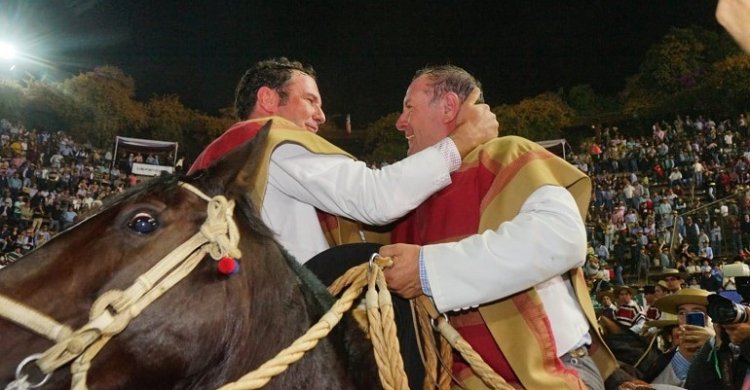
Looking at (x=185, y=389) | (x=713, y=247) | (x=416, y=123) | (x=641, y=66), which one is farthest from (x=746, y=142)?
(x=185, y=389)

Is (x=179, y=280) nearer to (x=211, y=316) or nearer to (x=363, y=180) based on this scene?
(x=211, y=316)

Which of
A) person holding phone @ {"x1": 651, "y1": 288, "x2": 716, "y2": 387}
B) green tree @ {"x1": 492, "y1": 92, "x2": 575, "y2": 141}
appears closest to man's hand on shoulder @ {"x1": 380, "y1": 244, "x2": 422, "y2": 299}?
person holding phone @ {"x1": 651, "y1": 288, "x2": 716, "y2": 387}

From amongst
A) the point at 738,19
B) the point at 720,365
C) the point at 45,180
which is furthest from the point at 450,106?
the point at 45,180

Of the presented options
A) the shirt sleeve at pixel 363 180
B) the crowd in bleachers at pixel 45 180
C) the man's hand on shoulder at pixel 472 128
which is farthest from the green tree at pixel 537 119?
the shirt sleeve at pixel 363 180

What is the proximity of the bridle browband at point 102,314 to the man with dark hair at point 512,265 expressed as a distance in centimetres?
82

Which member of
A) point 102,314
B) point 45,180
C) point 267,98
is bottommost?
point 102,314

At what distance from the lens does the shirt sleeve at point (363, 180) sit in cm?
251

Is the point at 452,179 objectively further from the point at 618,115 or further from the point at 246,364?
the point at 618,115

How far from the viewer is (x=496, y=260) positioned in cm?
234

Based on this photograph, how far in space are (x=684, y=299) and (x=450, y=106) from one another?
18.2 ft

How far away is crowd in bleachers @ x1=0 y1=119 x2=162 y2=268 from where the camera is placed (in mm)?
23688

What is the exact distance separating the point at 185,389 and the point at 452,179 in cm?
147

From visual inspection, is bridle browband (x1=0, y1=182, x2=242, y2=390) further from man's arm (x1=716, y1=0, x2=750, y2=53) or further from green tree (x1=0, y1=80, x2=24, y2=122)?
green tree (x1=0, y1=80, x2=24, y2=122)

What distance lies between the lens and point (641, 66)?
43969 mm
